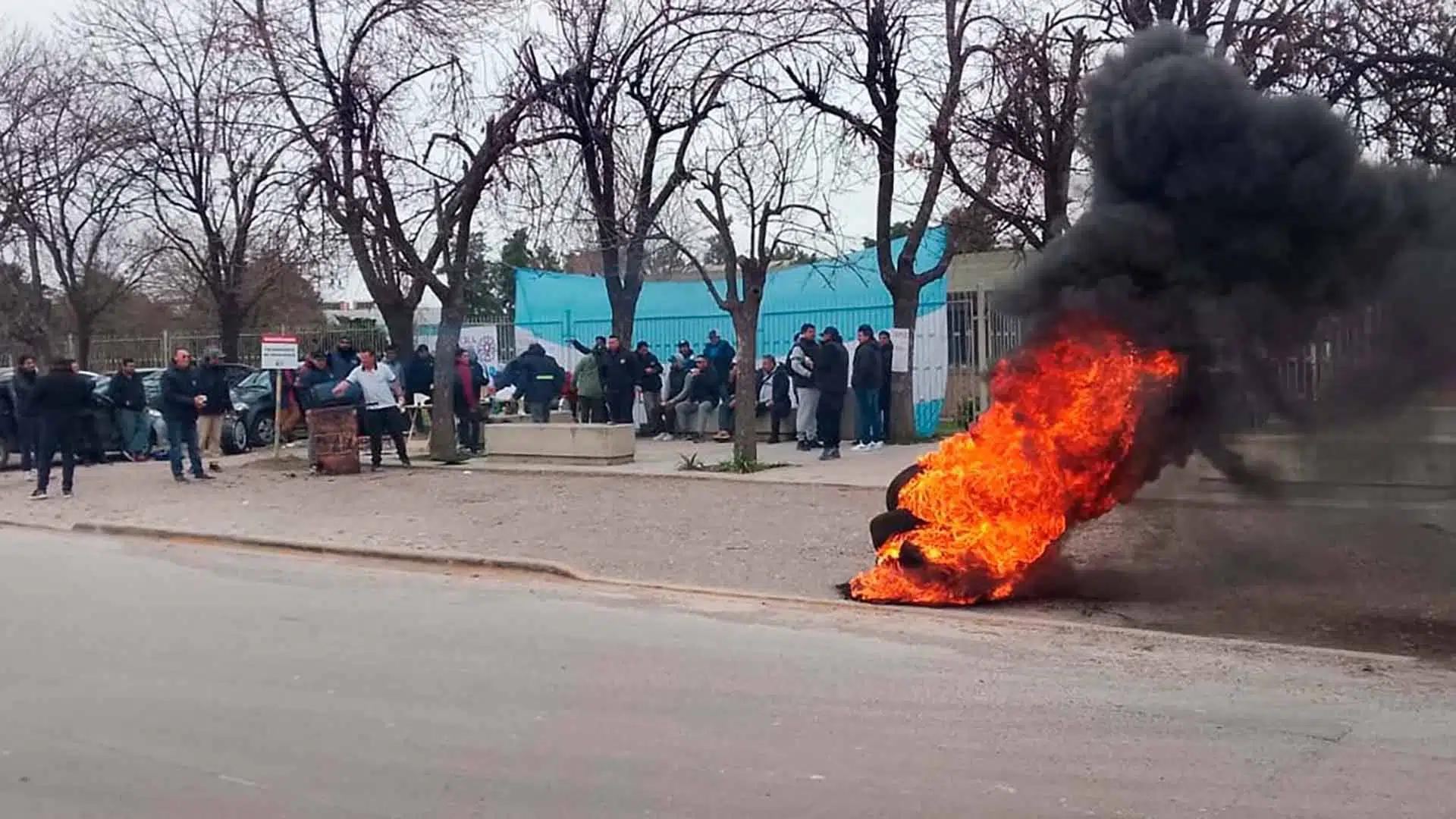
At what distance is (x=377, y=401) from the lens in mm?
18031

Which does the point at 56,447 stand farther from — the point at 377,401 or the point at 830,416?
the point at 830,416

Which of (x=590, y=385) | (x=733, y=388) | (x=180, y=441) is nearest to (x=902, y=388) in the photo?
(x=733, y=388)

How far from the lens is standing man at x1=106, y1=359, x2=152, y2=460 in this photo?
815 inches

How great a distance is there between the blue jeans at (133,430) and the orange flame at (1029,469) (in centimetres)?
1570

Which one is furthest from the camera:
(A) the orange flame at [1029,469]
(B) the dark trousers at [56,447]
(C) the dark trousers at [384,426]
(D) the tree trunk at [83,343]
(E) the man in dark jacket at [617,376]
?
(D) the tree trunk at [83,343]

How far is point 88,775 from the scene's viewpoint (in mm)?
5512

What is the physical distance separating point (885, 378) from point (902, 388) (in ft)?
2.15

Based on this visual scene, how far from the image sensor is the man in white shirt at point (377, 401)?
1788 cm

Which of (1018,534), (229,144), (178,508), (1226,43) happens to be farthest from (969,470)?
(229,144)

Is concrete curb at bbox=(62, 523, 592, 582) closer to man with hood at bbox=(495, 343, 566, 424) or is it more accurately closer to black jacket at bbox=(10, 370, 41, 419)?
black jacket at bbox=(10, 370, 41, 419)

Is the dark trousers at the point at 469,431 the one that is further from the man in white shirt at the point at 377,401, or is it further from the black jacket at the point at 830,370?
the black jacket at the point at 830,370

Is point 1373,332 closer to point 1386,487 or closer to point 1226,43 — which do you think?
point 1386,487

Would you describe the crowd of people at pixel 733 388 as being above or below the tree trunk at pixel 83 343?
below

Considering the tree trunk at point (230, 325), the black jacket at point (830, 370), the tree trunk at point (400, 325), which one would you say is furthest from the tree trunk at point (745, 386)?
the tree trunk at point (230, 325)
